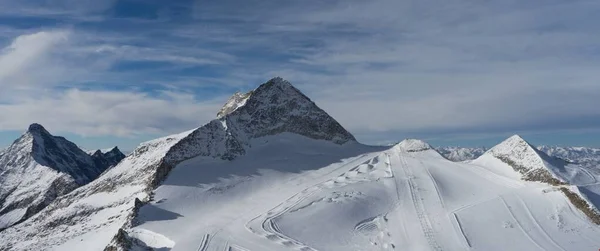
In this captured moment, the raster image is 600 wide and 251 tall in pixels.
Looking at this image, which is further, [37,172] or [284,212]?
[37,172]

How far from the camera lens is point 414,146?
77375 mm

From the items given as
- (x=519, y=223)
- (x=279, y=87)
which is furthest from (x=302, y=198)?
(x=279, y=87)

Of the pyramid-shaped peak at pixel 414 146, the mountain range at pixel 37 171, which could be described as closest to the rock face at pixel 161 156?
the pyramid-shaped peak at pixel 414 146

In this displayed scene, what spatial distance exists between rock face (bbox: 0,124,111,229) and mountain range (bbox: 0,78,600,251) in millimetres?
977

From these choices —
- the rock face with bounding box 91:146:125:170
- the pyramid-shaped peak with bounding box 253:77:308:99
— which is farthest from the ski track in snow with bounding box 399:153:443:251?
the rock face with bounding box 91:146:125:170

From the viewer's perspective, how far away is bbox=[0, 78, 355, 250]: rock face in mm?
48219

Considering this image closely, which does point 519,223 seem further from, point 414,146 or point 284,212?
point 414,146

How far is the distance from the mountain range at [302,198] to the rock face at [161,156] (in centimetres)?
21

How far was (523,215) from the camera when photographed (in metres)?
46.7

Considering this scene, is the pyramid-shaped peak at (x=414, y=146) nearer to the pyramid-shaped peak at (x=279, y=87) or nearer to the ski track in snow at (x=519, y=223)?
the pyramid-shaped peak at (x=279, y=87)

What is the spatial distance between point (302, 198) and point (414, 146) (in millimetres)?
31076

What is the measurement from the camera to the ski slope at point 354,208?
4134cm

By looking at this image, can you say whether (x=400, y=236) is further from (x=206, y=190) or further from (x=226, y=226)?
(x=206, y=190)

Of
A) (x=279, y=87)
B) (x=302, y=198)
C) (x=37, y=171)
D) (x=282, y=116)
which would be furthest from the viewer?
(x=37, y=171)
